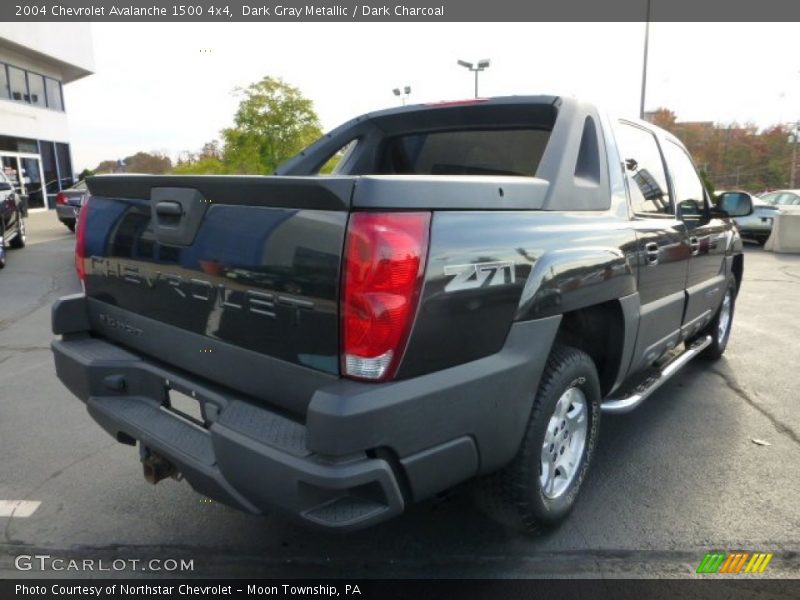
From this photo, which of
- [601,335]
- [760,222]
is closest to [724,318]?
[601,335]

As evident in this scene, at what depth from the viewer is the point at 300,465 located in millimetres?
1800

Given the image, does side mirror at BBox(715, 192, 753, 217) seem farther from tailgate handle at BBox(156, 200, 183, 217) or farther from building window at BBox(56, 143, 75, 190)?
building window at BBox(56, 143, 75, 190)

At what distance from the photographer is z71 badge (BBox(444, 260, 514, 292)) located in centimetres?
195

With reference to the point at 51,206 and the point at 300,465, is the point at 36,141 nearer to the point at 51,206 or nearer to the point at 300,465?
the point at 51,206

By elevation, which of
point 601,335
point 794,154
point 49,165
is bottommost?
point 601,335

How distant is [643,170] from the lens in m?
3.54

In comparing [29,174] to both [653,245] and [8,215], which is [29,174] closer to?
[8,215]

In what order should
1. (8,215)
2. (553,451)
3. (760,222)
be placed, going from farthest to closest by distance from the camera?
(760,222) → (8,215) → (553,451)

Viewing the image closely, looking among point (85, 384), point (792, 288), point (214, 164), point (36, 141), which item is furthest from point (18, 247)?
point (36, 141)

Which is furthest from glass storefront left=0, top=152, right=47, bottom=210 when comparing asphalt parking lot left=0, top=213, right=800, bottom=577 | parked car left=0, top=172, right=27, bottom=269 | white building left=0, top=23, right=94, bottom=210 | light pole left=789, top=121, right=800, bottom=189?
light pole left=789, top=121, right=800, bottom=189

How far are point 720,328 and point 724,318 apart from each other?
0.54ft

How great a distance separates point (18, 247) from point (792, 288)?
15278 millimetres

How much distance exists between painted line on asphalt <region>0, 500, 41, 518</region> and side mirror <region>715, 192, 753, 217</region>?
16.1 feet

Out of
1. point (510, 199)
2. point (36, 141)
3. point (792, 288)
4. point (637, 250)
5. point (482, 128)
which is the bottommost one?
point (792, 288)
